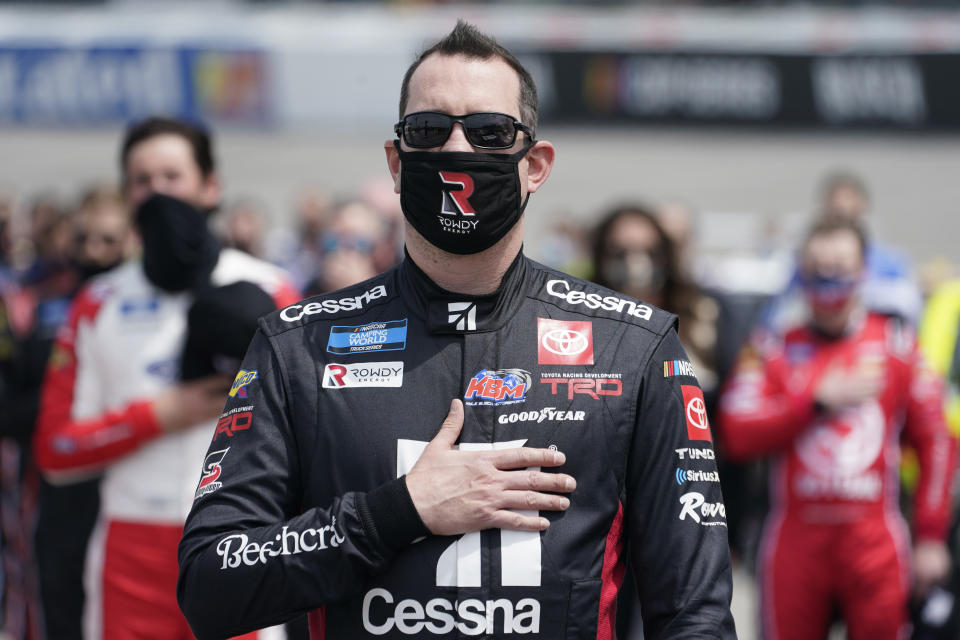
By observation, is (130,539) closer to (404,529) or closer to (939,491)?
(404,529)

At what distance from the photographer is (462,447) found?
2.11 meters

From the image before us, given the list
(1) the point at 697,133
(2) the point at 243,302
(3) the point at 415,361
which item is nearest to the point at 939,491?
(2) the point at 243,302

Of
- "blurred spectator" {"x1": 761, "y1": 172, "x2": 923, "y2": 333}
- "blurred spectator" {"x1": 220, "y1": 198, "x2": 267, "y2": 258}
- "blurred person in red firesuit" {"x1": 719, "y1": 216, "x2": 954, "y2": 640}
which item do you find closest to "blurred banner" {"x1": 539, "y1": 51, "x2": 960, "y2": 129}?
"blurred spectator" {"x1": 220, "y1": 198, "x2": 267, "y2": 258}

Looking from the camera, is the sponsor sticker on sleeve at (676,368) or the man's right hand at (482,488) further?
the sponsor sticker on sleeve at (676,368)

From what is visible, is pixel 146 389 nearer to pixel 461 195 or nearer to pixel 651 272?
pixel 461 195

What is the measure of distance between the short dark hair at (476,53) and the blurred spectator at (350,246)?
9.40 feet

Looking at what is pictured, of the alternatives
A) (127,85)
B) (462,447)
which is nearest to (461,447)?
(462,447)

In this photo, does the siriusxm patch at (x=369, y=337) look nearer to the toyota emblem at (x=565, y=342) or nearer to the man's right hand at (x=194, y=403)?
the toyota emblem at (x=565, y=342)

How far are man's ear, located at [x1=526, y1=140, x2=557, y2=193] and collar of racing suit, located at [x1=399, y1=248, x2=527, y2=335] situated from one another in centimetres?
14

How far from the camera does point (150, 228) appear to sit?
3.49 meters

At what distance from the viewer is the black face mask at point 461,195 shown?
7.03 feet

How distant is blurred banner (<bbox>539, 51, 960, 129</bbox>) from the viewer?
19.5 m

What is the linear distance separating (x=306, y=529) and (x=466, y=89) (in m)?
0.82

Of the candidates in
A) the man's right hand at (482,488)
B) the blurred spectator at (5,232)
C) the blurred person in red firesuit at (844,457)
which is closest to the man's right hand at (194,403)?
the man's right hand at (482,488)
